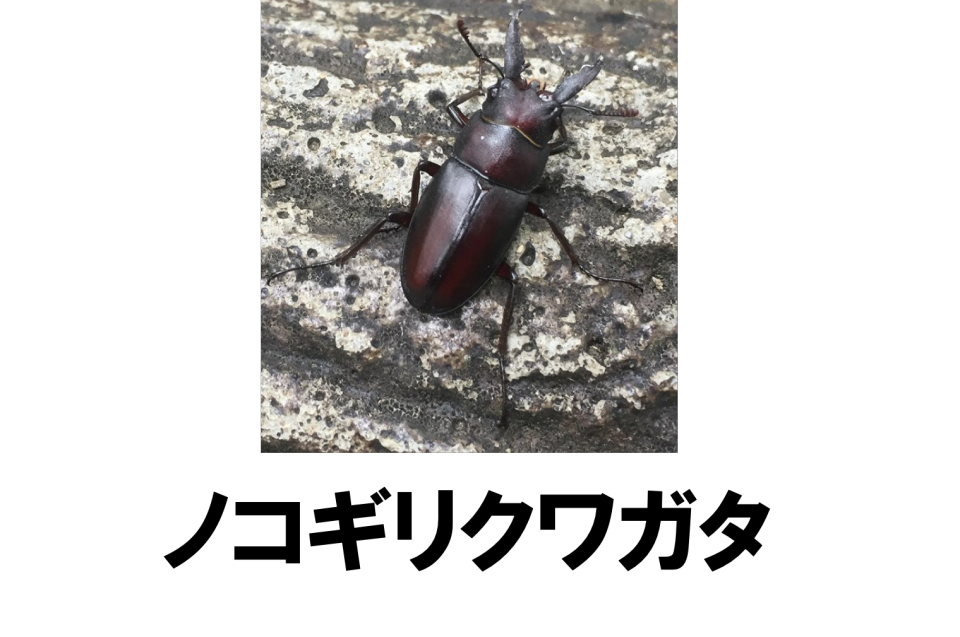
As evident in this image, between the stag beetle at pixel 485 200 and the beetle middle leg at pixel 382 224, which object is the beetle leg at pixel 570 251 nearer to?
the stag beetle at pixel 485 200

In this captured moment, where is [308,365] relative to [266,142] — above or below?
below

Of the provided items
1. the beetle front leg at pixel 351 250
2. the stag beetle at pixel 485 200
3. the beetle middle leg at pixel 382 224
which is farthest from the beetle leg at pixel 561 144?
the beetle front leg at pixel 351 250

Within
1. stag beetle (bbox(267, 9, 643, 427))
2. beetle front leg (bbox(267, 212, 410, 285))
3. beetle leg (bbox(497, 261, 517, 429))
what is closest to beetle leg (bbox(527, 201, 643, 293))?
stag beetle (bbox(267, 9, 643, 427))

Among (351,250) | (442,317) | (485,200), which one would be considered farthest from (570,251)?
(351,250)

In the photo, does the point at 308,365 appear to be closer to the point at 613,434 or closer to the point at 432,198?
the point at 432,198

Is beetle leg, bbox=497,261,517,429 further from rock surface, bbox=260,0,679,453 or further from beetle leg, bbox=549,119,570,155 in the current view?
beetle leg, bbox=549,119,570,155

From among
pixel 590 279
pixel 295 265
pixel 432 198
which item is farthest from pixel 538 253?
pixel 295 265
